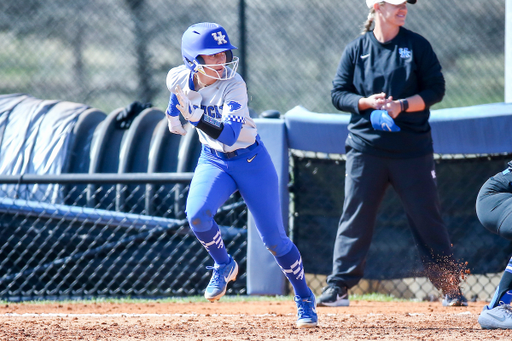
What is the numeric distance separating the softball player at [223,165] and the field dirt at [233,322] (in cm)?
26

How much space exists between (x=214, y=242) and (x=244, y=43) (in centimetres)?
395

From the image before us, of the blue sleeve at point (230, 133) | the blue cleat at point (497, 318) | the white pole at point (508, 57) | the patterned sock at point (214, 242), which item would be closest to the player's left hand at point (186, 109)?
the blue sleeve at point (230, 133)

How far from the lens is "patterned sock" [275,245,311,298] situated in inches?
138

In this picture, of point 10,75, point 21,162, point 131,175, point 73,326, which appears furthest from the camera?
point 10,75

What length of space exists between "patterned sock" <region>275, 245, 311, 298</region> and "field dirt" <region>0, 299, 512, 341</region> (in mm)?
215

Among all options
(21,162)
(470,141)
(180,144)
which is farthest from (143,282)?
(470,141)

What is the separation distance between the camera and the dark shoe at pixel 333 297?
14.3 ft

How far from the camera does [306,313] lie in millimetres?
3510

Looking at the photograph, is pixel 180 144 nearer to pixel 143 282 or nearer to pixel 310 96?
pixel 143 282

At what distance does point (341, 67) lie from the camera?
14.2 feet

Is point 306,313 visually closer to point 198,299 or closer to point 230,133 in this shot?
point 230,133

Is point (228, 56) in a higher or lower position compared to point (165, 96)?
lower

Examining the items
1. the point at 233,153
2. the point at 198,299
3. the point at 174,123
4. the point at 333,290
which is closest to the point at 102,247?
the point at 198,299

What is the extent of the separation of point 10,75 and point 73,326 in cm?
587
